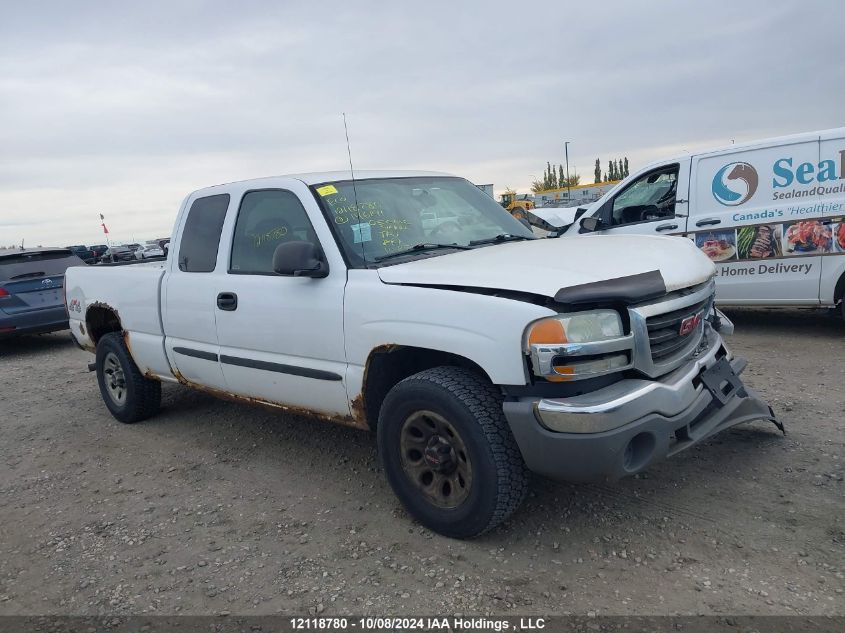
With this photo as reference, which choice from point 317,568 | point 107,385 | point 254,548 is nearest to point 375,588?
point 317,568

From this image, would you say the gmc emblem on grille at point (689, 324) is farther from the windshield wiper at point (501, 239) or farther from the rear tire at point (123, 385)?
the rear tire at point (123, 385)

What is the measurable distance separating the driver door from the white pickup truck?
3165 millimetres

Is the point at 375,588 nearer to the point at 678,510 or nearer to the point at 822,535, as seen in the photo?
the point at 678,510

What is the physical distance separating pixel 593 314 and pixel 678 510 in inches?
47.9

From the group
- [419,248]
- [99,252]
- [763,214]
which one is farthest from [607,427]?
[99,252]

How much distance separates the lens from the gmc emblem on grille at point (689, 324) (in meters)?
3.19

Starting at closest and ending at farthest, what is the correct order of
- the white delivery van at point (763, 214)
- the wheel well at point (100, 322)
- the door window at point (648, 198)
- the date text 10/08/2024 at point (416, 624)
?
the date text 10/08/2024 at point (416, 624) → the wheel well at point (100, 322) → the white delivery van at point (763, 214) → the door window at point (648, 198)

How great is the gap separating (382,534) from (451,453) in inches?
24.2

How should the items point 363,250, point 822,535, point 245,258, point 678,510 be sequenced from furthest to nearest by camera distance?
point 245,258, point 363,250, point 678,510, point 822,535

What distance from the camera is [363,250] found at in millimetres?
3676

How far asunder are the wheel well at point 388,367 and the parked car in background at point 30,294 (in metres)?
7.44

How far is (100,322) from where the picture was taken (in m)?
5.98

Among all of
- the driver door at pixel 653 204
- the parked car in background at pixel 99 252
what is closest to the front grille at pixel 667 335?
the driver door at pixel 653 204

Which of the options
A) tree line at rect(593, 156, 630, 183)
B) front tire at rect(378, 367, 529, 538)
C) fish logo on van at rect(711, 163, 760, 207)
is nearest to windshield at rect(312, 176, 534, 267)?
front tire at rect(378, 367, 529, 538)
